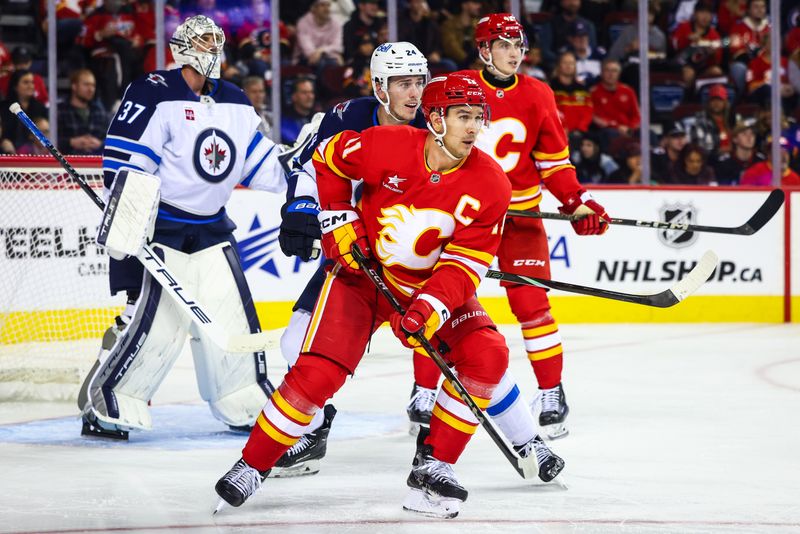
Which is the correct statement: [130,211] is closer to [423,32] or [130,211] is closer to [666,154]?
[423,32]

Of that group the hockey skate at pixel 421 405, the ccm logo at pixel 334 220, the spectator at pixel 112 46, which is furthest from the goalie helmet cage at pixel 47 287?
the ccm logo at pixel 334 220

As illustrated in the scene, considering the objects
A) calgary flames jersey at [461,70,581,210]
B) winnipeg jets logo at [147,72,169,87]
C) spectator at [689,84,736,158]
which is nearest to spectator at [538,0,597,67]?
spectator at [689,84,736,158]

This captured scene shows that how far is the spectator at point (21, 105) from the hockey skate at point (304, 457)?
351 centimetres

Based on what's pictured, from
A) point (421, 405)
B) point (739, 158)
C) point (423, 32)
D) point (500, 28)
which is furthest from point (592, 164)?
point (421, 405)

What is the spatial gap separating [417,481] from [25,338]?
2611 mm

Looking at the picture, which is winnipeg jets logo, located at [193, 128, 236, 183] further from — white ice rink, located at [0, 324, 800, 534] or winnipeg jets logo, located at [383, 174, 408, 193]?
winnipeg jets logo, located at [383, 174, 408, 193]

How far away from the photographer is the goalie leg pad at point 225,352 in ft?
13.5

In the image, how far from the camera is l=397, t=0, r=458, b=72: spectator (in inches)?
301

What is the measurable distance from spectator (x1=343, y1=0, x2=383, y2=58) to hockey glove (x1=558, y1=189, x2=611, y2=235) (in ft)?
11.5

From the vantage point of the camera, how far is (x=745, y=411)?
15.1 ft

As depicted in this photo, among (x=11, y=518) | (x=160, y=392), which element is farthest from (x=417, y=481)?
(x=160, y=392)

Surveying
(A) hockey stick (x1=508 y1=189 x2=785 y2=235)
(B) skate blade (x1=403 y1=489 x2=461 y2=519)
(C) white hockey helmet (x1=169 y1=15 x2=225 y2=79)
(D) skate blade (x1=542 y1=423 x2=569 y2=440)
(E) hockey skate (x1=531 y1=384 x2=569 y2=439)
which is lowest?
(D) skate blade (x1=542 y1=423 x2=569 y2=440)

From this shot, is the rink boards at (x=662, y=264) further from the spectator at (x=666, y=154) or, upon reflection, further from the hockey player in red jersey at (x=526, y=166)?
the hockey player in red jersey at (x=526, y=166)

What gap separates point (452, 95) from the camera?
3004mm
